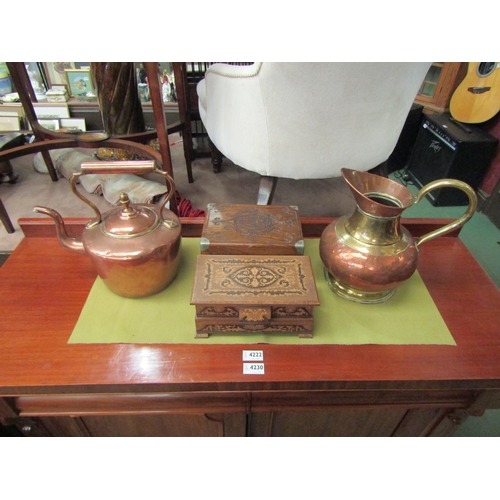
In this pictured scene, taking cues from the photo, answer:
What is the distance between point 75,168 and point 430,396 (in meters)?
1.50

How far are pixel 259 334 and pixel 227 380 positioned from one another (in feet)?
0.33

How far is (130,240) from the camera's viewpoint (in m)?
0.58

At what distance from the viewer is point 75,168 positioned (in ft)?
4.66

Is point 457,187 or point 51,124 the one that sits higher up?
point 457,187

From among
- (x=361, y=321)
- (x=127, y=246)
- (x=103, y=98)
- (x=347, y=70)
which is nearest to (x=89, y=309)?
(x=127, y=246)

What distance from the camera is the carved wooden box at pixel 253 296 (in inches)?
21.6

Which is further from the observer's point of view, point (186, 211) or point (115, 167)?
point (186, 211)

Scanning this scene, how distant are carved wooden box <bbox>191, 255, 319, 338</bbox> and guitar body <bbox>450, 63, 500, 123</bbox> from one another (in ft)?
4.80

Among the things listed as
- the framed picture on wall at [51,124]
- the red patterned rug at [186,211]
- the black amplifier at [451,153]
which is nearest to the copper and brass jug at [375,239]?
the red patterned rug at [186,211]

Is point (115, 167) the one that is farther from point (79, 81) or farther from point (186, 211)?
point (79, 81)

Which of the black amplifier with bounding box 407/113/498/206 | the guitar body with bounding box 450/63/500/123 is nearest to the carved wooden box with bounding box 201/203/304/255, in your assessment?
the black amplifier with bounding box 407/113/498/206

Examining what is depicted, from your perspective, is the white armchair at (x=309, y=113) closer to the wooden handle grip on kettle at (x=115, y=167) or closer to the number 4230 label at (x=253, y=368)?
the wooden handle grip on kettle at (x=115, y=167)

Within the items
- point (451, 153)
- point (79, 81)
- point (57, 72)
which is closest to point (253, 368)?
point (451, 153)

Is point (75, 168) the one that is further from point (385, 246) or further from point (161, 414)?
point (385, 246)
